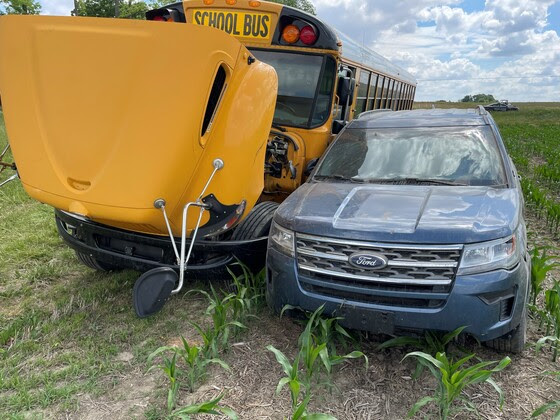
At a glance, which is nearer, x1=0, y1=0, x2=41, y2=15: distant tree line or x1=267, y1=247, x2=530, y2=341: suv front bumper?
x1=267, y1=247, x2=530, y2=341: suv front bumper

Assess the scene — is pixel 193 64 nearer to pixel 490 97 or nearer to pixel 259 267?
pixel 259 267

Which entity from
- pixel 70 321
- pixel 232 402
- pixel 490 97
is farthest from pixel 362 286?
pixel 490 97

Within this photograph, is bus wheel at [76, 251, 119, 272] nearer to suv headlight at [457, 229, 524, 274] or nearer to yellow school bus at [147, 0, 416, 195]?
yellow school bus at [147, 0, 416, 195]

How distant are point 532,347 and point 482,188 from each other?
118 centimetres

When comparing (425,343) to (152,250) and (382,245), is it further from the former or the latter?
(152,250)

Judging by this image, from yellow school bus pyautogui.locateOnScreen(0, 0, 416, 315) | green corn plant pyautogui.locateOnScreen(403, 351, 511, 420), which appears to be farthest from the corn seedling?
green corn plant pyautogui.locateOnScreen(403, 351, 511, 420)

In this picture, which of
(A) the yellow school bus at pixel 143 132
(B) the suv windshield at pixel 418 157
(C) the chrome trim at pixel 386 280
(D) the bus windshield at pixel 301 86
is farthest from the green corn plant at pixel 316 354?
(D) the bus windshield at pixel 301 86

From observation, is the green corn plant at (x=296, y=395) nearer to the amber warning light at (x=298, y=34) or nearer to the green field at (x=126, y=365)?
the green field at (x=126, y=365)

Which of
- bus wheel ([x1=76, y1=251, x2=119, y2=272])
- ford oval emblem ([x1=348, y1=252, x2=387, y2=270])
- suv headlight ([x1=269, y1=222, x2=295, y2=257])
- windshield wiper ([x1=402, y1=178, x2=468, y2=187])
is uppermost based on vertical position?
windshield wiper ([x1=402, y1=178, x2=468, y2=187])

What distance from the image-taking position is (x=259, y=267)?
4.10 meters

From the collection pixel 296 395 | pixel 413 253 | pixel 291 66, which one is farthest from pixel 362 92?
pixel 296 395

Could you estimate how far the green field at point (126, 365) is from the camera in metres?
2.76

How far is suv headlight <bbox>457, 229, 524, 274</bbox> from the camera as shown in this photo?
9.11ft

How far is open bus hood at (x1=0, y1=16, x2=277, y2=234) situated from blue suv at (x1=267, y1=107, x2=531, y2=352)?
748mm
